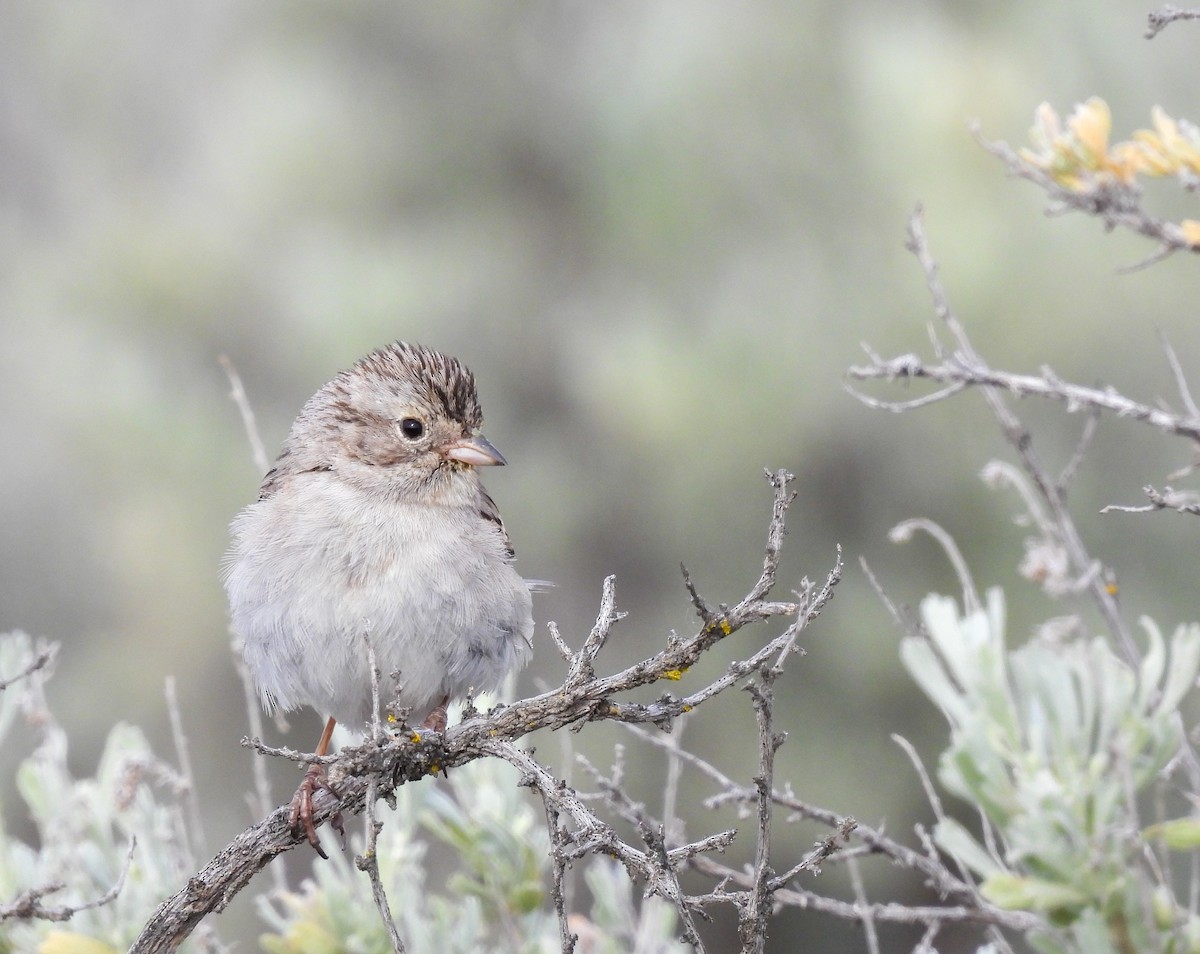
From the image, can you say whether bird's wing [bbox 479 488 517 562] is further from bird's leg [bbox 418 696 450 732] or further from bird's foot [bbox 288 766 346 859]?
bird's foot [bbox 288 766 346 859]

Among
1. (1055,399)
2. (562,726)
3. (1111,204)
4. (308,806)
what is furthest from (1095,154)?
(308,806)

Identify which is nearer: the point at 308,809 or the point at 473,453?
the point at 308,809

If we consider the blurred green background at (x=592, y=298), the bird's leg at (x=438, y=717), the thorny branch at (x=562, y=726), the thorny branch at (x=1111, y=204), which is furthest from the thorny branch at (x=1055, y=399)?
the blurred green background at (x=592, y=298)

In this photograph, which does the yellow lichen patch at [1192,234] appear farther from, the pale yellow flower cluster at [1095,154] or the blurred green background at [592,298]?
the blurred green background at [592,298]

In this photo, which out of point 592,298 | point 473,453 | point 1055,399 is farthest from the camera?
point 592,298

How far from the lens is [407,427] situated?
14.6 feet

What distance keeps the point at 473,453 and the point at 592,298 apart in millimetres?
9179

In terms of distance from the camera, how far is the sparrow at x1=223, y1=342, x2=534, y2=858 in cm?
397

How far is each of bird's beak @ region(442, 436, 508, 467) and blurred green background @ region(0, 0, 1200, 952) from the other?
498 cm

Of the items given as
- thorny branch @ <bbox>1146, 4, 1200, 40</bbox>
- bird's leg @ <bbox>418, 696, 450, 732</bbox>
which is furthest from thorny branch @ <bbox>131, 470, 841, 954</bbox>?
thorny branch @ <bbox>1146, 4, 1200, 40</bbox>

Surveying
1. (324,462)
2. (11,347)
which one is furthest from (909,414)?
(11,347)

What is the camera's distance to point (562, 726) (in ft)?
9.40

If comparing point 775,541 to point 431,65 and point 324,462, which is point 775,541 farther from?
point 431,65

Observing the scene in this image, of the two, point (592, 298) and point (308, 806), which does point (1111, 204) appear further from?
point (592, 298)
